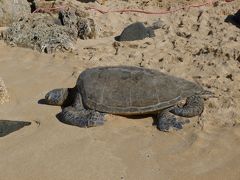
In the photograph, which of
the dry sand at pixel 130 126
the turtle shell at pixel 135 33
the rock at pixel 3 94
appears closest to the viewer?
the dry sand at pixel 130 126

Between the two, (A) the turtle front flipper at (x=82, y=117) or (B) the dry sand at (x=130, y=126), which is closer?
(B) the dry sand at (x=130, y=126)

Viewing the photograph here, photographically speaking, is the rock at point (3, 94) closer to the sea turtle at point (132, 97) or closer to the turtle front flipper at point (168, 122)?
the sea turtle at point (132, 97)

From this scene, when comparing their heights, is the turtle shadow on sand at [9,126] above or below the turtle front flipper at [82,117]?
Result: below

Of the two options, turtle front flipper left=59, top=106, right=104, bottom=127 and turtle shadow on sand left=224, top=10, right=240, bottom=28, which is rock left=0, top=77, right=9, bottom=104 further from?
turtle shadow on sand left=224, top=10, right=240, bottom=28

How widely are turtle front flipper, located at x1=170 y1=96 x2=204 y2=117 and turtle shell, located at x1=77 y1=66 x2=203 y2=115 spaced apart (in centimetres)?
7

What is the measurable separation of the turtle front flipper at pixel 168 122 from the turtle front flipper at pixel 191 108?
95 mm

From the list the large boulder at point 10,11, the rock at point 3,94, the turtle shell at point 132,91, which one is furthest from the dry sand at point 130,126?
the large boulder at point 10,11

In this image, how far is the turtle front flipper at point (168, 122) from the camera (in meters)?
4.95

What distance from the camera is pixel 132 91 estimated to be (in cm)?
511

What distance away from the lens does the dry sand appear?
4395mm

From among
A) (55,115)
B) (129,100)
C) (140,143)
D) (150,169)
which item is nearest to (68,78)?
(55,115)

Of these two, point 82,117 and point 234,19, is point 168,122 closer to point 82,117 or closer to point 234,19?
point 82,117

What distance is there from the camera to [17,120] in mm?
5348

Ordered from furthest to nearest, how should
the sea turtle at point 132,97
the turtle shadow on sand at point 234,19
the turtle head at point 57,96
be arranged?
1. the turtle shadow on sand at point 234,19
2. the turtle head at point 57,96
3. the sea turtle at point 132,97
